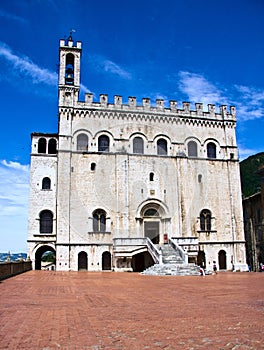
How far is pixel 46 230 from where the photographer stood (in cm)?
3462

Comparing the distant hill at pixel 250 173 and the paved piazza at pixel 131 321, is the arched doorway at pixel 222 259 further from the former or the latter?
the distant hill at pixel 250 173

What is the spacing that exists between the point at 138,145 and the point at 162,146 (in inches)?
103

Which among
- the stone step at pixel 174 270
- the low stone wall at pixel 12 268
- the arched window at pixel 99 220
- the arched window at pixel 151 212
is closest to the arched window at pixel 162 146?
the arched window at pixel 151 212

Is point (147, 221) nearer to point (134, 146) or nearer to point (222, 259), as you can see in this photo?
point (134, 146)

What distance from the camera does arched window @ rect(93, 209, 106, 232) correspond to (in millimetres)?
34250

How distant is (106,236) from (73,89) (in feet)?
51.3

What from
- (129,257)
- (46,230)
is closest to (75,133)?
(46,230)

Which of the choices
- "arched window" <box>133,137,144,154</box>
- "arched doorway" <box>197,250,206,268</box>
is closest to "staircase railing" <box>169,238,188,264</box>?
"arched doorway" <box>197,250,206,268</box>

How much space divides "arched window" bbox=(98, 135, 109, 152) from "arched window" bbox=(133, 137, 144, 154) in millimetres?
2811

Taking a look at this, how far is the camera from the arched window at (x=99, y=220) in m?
34.2

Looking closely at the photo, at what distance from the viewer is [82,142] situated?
3603 centimetres

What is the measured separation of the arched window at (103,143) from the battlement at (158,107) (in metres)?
3.16

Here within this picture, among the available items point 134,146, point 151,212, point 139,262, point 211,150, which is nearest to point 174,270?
point 139,262

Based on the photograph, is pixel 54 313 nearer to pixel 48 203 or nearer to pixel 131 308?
pixel 131 308
